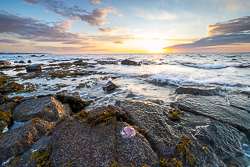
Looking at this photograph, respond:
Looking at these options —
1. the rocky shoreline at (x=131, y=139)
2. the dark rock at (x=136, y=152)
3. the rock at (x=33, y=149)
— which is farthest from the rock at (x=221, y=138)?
the rock at (x=33, y=149)

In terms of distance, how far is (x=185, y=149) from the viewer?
2.61 meters

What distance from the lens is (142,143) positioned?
2.66m

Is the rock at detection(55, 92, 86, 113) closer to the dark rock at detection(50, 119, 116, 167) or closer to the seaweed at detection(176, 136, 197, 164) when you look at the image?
the dark rock at detection(50, 119, 116, 167)

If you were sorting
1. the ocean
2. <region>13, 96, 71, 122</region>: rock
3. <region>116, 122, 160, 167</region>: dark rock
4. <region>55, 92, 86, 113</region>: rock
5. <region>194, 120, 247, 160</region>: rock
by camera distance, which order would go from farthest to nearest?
1. the ocean
2. <region>55, 92, 86, 113</region>: rock
3. <region>13, 96, 71, 122</region>: rock
4. <region>194, 120, 247, 160</region>: rock
5. <region>116, 122, 160, 167</region>: dark rock

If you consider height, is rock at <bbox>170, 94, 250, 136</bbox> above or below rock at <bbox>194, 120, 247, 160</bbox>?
above

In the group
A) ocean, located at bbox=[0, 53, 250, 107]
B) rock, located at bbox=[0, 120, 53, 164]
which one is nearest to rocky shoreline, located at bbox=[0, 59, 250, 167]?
rock, located at bbox=[0, 120, 53, 164]

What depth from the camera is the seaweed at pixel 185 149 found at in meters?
2.49

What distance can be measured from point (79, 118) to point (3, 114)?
3.43 meters

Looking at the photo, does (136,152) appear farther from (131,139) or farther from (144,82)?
(144,82)

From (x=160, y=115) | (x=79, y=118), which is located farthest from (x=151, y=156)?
(x=79, y=118)

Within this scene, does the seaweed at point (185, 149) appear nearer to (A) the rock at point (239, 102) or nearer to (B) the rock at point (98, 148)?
(B) the rock at point (98, 148)

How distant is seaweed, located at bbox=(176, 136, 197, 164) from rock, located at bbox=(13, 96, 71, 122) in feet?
14.8

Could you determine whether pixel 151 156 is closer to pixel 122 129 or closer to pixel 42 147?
pixel 122 129

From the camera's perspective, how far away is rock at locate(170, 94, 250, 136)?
3873 millimetres
